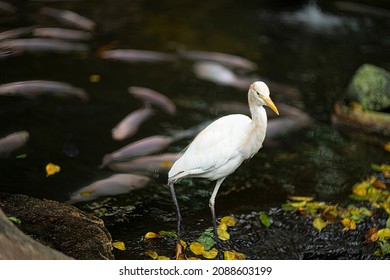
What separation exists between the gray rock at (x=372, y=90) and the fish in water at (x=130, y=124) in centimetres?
221

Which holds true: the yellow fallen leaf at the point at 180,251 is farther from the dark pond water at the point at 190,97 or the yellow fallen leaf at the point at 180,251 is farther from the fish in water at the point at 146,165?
the fish in water at the point at 146,165

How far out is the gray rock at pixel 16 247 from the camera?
2.78 metres

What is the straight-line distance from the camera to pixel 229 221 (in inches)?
167

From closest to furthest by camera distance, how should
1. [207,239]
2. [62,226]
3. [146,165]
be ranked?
[62,226]
[207,239]
[146,165]

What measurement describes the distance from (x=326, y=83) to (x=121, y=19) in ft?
10.5

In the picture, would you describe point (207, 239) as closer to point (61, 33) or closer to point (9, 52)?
point (9, 52)

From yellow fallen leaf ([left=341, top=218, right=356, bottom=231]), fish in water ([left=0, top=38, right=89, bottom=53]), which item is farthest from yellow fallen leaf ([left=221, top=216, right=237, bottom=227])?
fish in water ([left=0, top=38, right=89, bottom=53])

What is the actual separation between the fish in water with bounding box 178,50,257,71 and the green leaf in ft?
11.7

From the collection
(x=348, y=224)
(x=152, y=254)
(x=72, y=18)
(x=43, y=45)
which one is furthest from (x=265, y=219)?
(x=72, y=18)

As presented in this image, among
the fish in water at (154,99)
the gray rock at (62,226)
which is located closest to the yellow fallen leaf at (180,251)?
the gray rock at (62,226)

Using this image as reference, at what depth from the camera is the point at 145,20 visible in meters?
8.48

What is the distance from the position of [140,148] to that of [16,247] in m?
2.45

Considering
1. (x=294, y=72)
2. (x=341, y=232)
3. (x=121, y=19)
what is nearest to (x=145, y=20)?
(x=121, y=19)

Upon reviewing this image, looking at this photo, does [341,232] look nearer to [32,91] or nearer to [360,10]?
[32,91]
